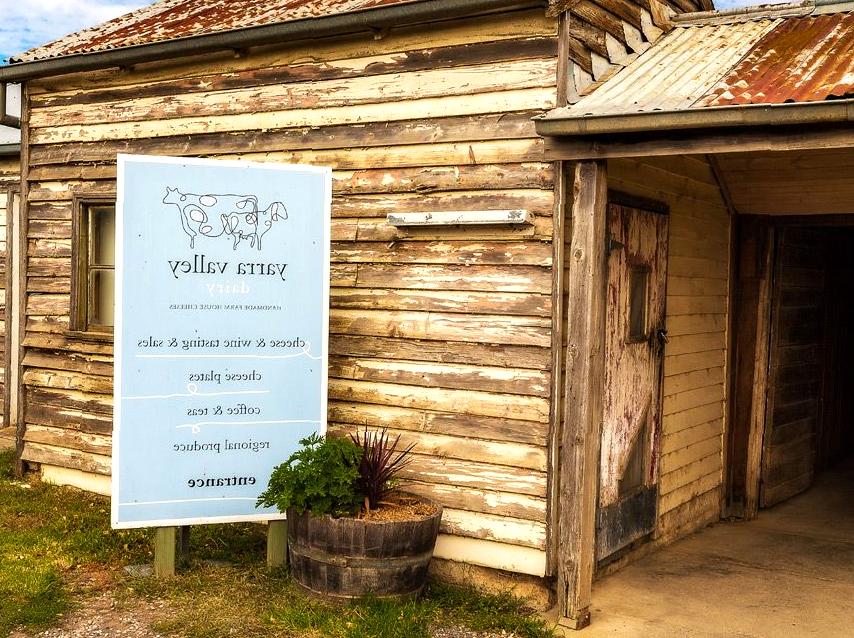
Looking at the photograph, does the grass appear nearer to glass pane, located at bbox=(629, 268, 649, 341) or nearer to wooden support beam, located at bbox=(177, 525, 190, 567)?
wooden support beam, located at bbox=(177, 525, 190, 567)

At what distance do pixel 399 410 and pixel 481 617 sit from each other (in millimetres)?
1427

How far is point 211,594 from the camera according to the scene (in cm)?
554

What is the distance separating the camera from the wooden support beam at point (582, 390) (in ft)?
17.2

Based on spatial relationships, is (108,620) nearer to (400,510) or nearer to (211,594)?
(211,594)

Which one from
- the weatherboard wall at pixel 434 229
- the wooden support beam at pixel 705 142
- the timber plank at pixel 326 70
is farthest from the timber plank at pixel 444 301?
the timber plank at pixel 326 70

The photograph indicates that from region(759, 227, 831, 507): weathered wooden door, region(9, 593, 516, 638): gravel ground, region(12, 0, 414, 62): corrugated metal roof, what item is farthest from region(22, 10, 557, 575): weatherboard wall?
region(759, 227, 831, 507): weathered wooden door

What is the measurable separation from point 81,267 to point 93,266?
0.10 m

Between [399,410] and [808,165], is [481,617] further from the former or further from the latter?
[808,165]

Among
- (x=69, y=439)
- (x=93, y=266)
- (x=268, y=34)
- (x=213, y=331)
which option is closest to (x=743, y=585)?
(x=213, y=331)

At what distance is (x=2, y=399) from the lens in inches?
432

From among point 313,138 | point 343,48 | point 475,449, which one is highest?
point 343,48

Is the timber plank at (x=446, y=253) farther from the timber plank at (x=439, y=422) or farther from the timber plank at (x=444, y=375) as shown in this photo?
the timber plank at (x=439, y=422)

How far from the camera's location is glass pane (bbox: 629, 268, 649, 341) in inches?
252

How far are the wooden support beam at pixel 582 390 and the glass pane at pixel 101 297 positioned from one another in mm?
4246
